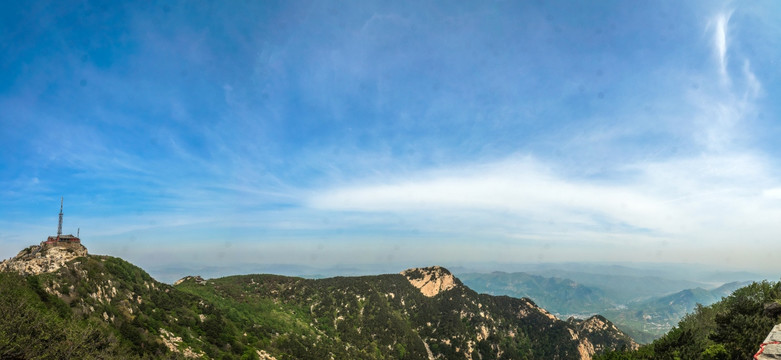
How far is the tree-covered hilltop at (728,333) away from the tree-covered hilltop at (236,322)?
5754 cm

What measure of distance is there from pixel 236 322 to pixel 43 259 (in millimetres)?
53465

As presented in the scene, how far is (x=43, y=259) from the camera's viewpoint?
61406mm

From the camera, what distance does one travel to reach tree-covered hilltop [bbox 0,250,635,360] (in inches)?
1657

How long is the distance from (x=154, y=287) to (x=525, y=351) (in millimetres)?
193396

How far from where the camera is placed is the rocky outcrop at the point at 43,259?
57.1 meters

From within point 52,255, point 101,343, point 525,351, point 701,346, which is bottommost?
point 525,351

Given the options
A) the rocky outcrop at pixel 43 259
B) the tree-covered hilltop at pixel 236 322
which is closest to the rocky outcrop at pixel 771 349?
the tree-covered hilltop at pixel 236 322

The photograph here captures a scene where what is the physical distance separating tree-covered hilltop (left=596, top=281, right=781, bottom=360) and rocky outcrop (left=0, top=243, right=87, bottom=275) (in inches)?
4420

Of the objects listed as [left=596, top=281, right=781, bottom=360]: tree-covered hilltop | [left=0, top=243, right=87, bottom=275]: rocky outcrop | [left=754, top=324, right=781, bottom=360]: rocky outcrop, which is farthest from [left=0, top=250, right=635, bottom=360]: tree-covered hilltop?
[left=754, top=324, right=781, bottom=360]: rocky outcrop

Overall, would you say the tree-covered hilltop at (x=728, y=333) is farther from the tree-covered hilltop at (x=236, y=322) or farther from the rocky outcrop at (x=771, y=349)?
the tree-covered hilltop at (x=236, y=322)

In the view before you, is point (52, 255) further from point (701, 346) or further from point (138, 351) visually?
point (701, 346)

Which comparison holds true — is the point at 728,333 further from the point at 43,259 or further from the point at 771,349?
the point at 43,259

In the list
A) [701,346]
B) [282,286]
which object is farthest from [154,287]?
[701,346]

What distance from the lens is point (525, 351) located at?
18612 cm
